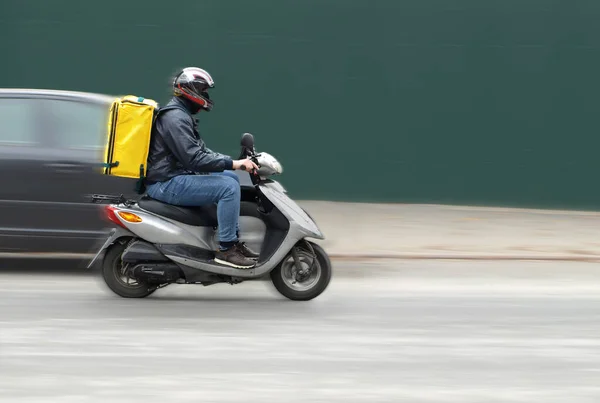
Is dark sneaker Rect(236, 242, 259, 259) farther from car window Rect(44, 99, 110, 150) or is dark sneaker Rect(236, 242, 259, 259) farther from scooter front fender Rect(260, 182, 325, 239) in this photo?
car window Rect(44, 99, 110, 150)

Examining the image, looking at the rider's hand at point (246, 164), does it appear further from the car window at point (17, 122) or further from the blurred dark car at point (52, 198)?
the car window at point (17, 122)

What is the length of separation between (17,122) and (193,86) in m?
2.13

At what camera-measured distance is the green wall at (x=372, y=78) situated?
47.6ft

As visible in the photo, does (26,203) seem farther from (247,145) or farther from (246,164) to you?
(246,164)

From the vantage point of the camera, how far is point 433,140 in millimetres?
14719

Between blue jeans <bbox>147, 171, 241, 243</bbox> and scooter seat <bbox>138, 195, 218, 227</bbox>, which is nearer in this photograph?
blue jeans <bbox>147, 171, 241, 243</bbox>

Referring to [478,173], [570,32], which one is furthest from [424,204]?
[570,32]

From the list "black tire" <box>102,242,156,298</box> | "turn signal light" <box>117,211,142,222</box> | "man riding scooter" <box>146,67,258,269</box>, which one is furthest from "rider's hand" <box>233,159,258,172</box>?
"black tire" <box>102,242,156,298</box>

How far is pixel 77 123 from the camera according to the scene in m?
9.95

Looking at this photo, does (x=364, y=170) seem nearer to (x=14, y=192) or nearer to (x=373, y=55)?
(x=373, y=55)

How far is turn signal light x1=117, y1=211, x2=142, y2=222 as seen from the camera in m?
8.45

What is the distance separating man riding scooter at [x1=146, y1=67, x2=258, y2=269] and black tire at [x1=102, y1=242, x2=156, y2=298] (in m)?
0.49

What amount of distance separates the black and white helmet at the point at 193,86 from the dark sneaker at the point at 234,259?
1.10m

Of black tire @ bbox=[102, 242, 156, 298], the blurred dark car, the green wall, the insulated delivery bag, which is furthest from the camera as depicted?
the green wall
